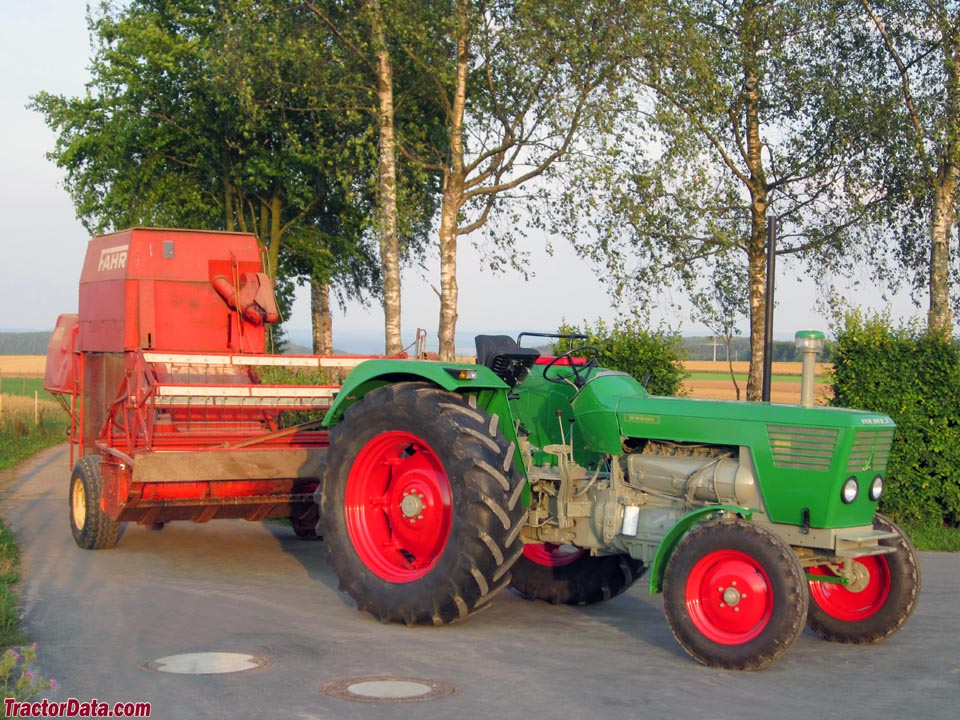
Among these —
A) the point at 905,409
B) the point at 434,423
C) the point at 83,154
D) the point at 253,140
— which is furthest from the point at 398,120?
the point at 434,423

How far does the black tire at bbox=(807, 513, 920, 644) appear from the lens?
6.73 meters

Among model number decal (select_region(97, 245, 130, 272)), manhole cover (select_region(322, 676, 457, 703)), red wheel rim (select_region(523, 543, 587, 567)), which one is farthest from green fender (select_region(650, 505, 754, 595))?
model number decal (select_region(97, 245, 130, 272))

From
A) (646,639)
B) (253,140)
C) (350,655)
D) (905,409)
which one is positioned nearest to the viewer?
(350,655)

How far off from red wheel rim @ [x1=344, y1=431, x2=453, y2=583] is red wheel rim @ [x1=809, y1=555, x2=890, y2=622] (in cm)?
235

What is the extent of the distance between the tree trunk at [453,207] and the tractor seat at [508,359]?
9.98 meters

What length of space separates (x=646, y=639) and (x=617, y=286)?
42.4 feet

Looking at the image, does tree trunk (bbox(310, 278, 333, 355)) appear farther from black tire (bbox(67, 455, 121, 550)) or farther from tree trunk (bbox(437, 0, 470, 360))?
black tire (bbox(67, 455, 121, 550))

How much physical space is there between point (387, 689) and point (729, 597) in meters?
1.94

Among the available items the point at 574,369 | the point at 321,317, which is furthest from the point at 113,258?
the point at 321,317

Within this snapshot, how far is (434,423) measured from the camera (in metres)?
7.28

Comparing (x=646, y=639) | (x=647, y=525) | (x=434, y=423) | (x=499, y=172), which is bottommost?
(x=646, y=639)

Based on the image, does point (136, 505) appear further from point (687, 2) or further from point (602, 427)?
point (687, 2)

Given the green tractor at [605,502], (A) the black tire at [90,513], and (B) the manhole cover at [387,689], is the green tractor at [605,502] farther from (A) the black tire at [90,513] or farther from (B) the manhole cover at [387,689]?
(A) the black tire at [90,513]

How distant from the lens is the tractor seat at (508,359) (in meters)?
7.78
